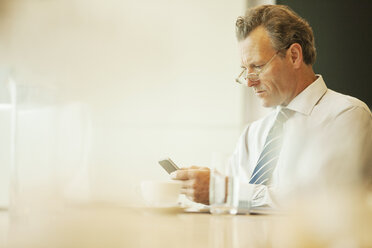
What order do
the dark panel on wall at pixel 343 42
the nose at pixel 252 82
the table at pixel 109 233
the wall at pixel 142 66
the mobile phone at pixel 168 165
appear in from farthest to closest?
the wall at pixel 142 66, the dark panel on wall at pixel 343 42, the nose at pixel 252 82, the mobile phone at pixel 168 165, the table at pixel 109 233

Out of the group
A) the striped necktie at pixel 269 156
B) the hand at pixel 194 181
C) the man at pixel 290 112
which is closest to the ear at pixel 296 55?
the man at pixel 290 112

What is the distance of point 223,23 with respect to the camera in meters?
2.61

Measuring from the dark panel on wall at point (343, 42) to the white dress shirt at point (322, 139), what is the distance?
745mm

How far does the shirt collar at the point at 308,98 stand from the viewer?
169 centimetres

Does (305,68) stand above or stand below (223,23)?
below

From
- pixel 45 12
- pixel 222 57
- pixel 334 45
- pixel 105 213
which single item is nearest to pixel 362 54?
pixel 334 45

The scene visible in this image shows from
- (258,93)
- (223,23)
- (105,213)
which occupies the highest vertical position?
(223,23)

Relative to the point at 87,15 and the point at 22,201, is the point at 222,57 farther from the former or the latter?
the point at 22,201

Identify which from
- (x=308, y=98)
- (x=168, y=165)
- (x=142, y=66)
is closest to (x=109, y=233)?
(x=168, y=165)

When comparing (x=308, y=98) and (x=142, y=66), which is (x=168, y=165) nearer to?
(x=308, y=98)

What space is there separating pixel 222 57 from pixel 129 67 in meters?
0.54

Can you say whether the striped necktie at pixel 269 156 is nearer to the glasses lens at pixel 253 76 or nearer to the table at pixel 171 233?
the glasses lens at pixel 253 76

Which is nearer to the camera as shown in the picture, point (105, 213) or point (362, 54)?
point (105, 213)

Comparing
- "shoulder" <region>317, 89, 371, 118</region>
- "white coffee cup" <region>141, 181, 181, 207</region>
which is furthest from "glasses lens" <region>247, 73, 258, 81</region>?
"white coffee cup" <region>141, 181, 181, 207</region>
